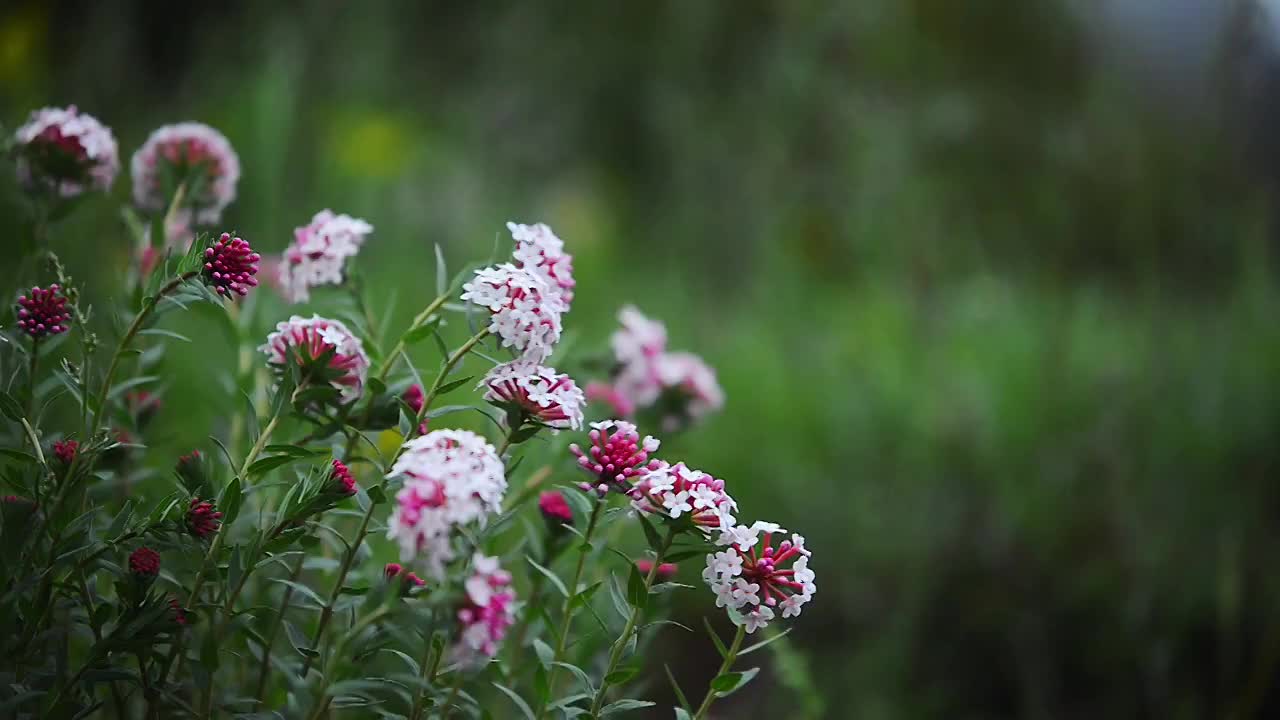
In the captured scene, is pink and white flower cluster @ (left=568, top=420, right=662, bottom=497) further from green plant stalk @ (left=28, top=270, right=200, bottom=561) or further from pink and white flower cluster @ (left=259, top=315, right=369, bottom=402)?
green plant stalk @ (left=28, top=270, right=200, bottom=561)

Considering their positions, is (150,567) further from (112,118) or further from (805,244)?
(805,244)

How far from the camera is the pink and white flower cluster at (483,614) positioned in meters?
0.75

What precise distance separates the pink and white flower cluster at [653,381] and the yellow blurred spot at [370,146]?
2873 mm

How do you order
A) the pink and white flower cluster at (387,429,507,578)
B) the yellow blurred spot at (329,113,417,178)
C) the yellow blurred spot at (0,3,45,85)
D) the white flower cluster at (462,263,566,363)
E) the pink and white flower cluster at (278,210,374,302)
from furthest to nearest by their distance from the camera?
the yellow blurred spot at (329,113,417,178)
the yellow blurred spot at (0,3,45,85)
the pink and white flower cluster at (278,210,374,302)
the white flower cluster at (462,263,566,363)
the pink and white flower cluster at (387,429,507,578)

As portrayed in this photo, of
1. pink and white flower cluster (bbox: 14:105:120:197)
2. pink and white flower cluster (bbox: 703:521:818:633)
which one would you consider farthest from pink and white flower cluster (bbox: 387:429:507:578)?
pink and white flower cluster (bbox: 14:105:120:197)

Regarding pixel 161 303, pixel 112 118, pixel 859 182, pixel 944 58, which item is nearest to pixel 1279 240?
pixel 859 182

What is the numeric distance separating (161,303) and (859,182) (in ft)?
8.24

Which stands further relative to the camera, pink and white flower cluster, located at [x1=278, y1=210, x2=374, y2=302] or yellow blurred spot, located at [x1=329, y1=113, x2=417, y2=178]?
yellow blurred spot, located at [x1=329, y1=113, x2=417, y2=178]

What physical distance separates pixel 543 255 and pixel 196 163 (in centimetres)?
54

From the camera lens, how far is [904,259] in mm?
3076

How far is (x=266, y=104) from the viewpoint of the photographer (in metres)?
2.46

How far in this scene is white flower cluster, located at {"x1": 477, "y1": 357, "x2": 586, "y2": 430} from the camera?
0.86 meters

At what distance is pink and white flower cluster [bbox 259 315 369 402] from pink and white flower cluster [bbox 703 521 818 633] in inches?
14.4

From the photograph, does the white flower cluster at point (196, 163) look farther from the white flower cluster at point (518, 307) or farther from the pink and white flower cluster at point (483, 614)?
the pink and white flower cluster at point (483, 614)
